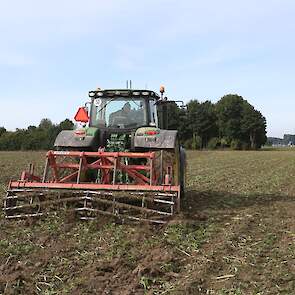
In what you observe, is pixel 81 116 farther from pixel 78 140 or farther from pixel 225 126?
pixel 225 126

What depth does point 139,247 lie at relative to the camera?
17.3 feet

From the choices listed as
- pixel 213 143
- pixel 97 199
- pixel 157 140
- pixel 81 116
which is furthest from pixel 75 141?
pixel 213 143

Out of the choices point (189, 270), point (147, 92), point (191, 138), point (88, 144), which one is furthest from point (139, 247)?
point (191, 138)

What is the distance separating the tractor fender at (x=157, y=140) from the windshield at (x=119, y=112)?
2.48 feet

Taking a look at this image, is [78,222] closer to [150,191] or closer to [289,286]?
[150,191]

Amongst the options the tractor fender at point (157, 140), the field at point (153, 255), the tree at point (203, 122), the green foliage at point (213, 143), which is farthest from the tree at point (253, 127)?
the field at point (153, 255)

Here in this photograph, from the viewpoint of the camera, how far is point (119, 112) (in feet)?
28.1

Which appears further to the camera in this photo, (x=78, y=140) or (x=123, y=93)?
(x=123, y=93)

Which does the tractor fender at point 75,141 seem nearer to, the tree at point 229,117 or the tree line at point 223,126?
the tree line at point 223,126

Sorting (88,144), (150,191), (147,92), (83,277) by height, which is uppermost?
(147,92)

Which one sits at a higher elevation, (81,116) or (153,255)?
(81,116)

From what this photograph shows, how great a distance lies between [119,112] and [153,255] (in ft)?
13.4

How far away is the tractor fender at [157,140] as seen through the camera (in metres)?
7.44

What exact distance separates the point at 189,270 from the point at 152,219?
6.12 ft
